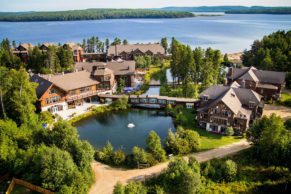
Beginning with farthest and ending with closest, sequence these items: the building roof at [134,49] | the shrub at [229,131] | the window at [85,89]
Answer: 1. the building roof at [134,49]
2. the window at [85,89]
3. the shrub at [229,131]

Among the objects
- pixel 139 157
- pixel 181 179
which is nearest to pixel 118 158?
pixel 139 157

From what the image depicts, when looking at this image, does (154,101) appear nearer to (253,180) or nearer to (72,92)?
(72,92)

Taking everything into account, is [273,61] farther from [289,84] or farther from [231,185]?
[231,185]

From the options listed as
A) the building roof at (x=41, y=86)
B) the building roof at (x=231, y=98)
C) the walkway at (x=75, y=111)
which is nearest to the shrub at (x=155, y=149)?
the building roof at (x=231, y=98)

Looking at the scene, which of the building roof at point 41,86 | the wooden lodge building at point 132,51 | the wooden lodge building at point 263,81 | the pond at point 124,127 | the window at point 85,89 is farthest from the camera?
the wooden lodge building at point 132,51

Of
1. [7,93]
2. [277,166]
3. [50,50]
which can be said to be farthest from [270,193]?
[50,50]

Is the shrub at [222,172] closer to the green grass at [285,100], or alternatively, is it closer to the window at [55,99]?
the green grass at [285,100]

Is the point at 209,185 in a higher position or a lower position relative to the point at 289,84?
lower
